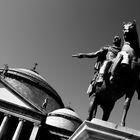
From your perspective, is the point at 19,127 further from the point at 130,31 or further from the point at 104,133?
the point at 104,133

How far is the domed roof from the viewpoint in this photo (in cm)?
3297

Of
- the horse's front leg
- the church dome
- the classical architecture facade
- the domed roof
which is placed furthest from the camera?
the church dome

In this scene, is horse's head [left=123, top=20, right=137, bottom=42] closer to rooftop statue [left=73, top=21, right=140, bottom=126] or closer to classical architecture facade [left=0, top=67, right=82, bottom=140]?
rooftop statue [left=73, top=21, right=140, bottom=126]

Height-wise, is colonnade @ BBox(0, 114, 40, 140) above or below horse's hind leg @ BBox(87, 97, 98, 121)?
above

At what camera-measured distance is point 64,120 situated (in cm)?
3356

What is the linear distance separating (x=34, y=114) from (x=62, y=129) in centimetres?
429

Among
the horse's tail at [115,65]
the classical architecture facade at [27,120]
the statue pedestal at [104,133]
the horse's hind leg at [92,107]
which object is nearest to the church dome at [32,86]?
the classical architecture facade at [27,120]

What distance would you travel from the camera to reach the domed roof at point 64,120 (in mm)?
32969

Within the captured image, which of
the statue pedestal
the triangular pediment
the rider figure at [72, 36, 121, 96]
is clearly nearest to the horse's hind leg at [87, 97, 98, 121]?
the rider figure at [72, 36, 121, 96]

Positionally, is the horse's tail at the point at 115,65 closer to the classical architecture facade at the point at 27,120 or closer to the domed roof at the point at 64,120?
the classical architecture facade at the point at 27,120

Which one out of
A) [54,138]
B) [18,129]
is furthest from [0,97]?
[54,138]

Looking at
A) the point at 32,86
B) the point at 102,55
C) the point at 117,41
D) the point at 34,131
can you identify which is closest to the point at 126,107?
the point at 102,55

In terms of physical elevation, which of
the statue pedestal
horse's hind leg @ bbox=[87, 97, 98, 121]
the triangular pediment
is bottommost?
the statue pedestal

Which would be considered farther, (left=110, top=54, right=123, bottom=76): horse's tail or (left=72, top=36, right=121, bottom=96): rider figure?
(left=72, top=36, right=121, bottom=96): rider figure
